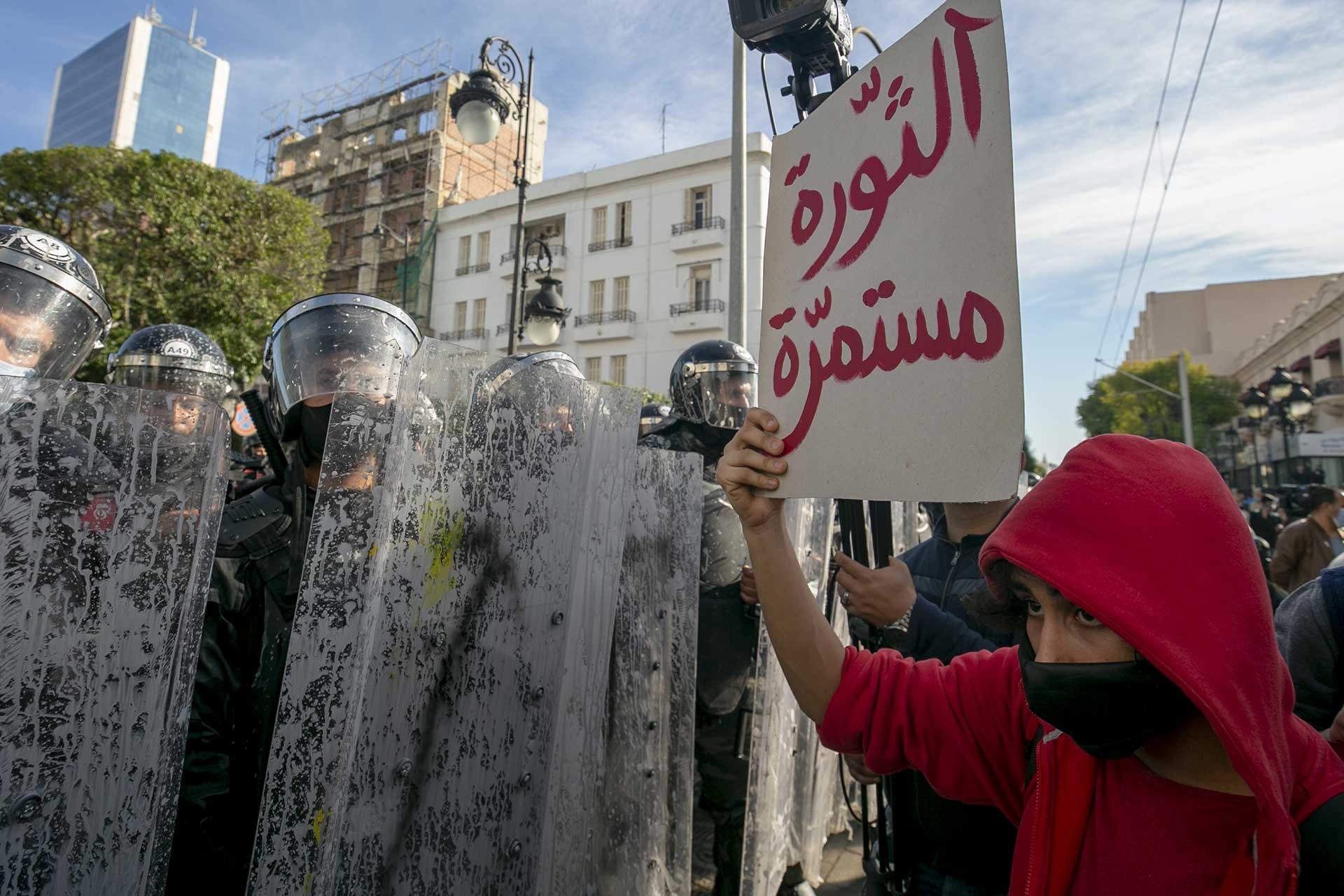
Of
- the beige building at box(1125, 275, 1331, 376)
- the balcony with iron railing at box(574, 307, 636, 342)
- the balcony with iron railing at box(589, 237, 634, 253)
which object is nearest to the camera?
the balcony with iron railing at box(574, 307, 636, 342)

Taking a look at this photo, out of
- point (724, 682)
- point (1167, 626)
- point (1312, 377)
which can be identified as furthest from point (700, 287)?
point (1167, 626)

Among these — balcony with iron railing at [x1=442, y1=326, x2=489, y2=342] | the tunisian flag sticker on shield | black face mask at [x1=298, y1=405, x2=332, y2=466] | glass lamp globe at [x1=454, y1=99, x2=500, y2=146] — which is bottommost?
the tunisian flag sticker on shield

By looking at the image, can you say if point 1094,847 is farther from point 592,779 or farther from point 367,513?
point 367,513

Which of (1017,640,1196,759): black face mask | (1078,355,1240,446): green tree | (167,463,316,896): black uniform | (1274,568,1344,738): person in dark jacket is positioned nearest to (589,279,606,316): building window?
(1078,355,1240,446): green tree

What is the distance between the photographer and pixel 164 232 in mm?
14461

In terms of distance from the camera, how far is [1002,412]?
3.09 ft

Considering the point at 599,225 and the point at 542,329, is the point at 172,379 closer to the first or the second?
the point at 542,329

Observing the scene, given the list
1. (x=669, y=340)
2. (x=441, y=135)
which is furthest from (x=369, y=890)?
(x=441, y=135)

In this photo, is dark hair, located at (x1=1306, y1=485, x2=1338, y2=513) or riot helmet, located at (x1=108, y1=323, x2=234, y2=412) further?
dark hair, located at (x1=1306, y1=485, x2=1338, y2=513)

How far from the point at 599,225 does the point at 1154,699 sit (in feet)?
100

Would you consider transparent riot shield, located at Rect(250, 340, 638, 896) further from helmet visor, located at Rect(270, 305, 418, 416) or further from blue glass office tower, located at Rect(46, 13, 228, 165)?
blue glass office tower, located at Rect(46, 13, 228, 165)

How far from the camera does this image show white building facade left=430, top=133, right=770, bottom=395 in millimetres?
26609

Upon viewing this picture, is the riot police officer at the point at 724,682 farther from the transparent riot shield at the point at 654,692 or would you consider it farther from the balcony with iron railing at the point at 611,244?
the balcony with iron railing at the point at 611,244

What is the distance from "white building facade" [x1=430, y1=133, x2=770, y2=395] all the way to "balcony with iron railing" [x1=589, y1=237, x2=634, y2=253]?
48 millimetres
